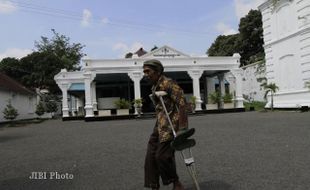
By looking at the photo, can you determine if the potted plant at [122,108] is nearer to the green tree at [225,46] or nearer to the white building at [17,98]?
the white building at [17,98]

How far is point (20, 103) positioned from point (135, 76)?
11505 millimetres

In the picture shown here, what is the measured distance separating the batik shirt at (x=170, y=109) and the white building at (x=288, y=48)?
1804cm

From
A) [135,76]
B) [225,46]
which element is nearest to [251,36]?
[225,46]

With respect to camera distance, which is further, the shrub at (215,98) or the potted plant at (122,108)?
the shrub at (215,98)

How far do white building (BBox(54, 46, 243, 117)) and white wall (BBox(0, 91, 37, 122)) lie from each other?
3.83m

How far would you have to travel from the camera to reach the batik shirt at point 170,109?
4.66m

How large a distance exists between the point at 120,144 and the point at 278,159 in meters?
4.77

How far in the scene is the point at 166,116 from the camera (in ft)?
15.6

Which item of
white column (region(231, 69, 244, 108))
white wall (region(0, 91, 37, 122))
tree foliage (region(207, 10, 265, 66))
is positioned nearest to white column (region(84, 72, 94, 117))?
white wall (region(0, 91, 37, 122))

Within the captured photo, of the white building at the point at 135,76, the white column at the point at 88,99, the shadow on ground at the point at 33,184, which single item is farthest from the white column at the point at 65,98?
the shadow on ground at the point at 33,184

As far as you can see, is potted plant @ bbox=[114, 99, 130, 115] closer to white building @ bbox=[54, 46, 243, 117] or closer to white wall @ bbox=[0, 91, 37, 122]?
white building @ bbox=[54, 46, 243, 117]

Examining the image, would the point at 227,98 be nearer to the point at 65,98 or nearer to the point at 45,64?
the point at 65,98

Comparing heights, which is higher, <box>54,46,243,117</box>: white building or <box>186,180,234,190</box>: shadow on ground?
<box>54,46,243,117</box>: white building

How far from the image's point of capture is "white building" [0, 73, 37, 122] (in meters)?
29.4
